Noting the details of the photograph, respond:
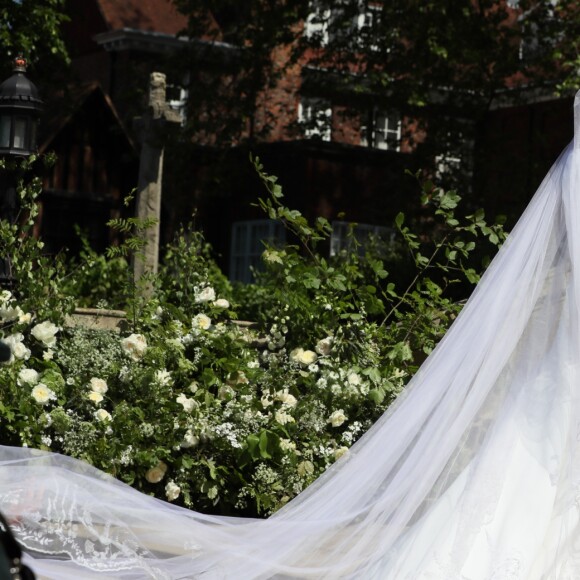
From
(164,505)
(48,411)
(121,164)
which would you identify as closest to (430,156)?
(121,164)

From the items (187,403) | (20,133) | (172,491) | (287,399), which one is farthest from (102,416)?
(20,133)

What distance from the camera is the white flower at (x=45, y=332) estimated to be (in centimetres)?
744

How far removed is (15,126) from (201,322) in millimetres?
2399

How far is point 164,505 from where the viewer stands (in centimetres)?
575

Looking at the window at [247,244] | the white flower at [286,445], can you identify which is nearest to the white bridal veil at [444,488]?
the white flower at [286,445]

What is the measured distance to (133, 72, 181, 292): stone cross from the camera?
10109 mm

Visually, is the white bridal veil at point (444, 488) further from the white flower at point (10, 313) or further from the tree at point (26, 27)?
the tree at point (26, 27)

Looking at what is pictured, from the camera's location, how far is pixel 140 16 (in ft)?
96.4

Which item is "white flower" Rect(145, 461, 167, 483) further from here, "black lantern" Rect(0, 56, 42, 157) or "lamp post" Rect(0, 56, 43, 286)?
"black lantern" Rect(0, 56, 42, 157)

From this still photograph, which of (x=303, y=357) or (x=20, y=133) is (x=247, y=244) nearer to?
(x=20, y=133)

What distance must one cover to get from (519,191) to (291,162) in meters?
5.75

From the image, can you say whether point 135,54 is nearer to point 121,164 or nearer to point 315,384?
point 121,164

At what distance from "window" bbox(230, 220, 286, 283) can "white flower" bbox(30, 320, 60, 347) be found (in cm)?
1896

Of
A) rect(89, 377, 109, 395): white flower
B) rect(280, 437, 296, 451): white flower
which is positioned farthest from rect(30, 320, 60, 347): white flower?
rect(280, 437, 296, 451): white flower
